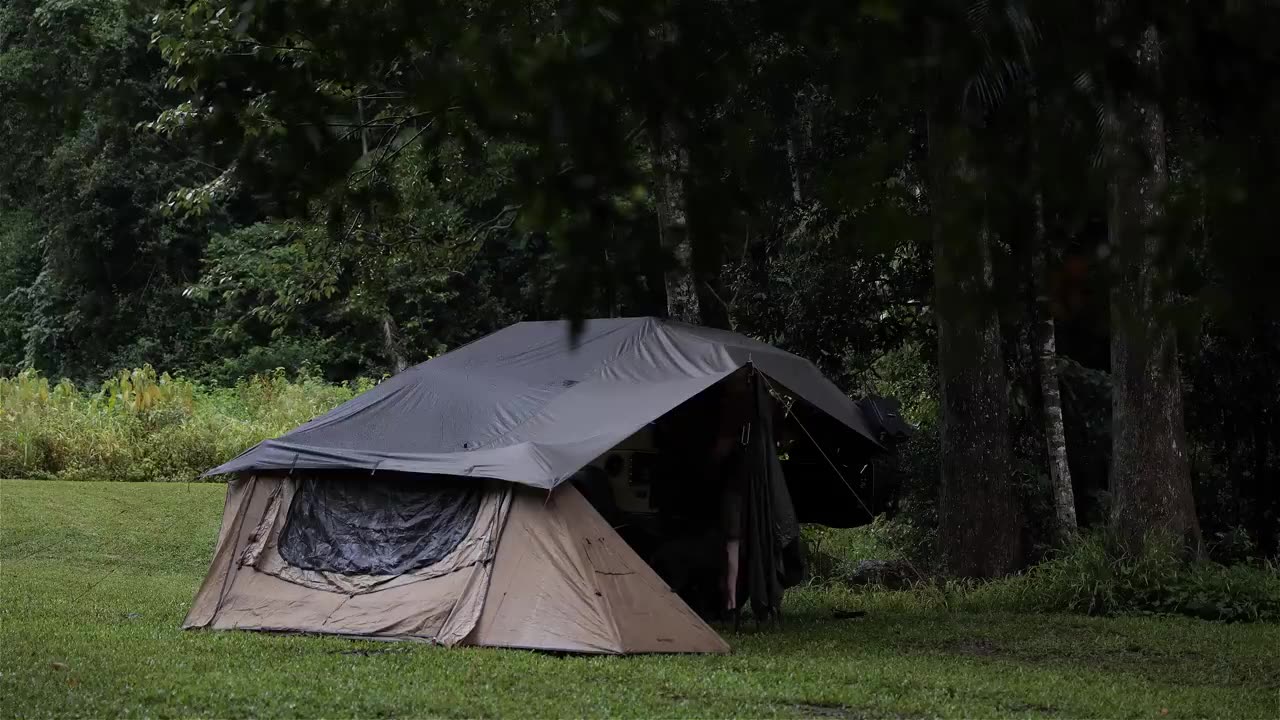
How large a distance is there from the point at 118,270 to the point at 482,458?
25355 millimetres

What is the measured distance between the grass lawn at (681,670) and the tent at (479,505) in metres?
0.30

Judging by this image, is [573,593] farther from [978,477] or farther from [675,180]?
[675,180]

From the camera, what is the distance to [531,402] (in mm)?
10742

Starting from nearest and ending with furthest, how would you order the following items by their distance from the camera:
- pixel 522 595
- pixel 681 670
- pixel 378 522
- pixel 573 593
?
1. pixel 681 670
2. pixel 573 593
3. pixel 522 595
4. pixel 378 522

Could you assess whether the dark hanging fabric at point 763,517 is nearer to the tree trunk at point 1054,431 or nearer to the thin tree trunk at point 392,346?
the tree trunk at point 1054,431

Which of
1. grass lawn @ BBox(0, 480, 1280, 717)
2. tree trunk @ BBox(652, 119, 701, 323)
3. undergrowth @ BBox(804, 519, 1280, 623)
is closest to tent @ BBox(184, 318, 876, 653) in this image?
grass lawn @ BBox(0, 480, 1280, 717)

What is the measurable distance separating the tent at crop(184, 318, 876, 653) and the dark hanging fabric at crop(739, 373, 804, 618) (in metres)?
0.07

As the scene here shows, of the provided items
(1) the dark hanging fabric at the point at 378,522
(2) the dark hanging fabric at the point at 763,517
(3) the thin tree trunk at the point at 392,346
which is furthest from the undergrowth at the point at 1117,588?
(3) the thin tree trunk at the point at 392,346

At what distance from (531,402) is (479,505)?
1.06 meters

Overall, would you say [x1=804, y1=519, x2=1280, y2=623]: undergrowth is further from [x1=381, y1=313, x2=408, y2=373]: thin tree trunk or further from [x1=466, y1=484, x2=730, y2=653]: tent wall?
[x1=381, y1=313, x2=408, y2=373]: thin tree trunk

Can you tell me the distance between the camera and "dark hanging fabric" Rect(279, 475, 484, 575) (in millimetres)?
10023

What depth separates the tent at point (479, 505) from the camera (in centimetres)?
952

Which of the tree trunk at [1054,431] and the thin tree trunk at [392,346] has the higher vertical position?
the thin tree trunk at [392,346]

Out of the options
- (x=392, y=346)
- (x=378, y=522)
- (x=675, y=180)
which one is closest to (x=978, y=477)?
(x=378, y=522)
